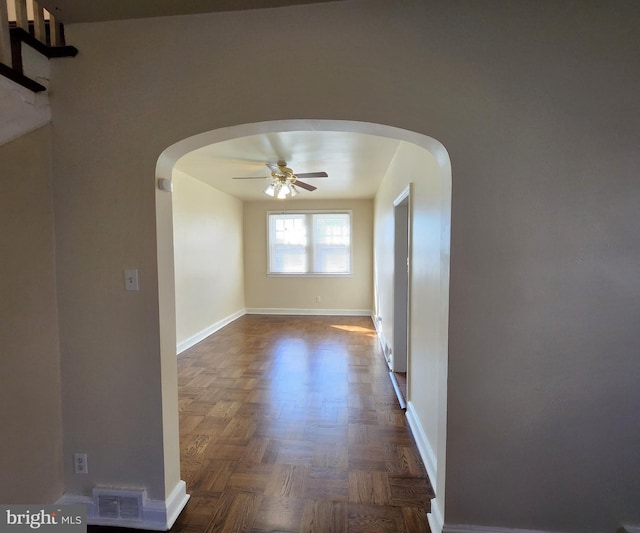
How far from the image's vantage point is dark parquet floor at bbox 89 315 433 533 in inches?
59.9

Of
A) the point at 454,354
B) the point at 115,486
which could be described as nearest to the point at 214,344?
the point at 115,486

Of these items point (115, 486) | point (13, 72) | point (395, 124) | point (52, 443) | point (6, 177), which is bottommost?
point (115, 486)

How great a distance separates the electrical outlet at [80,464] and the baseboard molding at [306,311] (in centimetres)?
494

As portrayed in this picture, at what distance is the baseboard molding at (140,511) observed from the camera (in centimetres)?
146

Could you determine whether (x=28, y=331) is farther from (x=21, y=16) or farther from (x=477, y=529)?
(x=477, y=529)

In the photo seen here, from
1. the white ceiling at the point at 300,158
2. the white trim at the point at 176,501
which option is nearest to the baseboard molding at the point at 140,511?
the white trim at the point at 176,501

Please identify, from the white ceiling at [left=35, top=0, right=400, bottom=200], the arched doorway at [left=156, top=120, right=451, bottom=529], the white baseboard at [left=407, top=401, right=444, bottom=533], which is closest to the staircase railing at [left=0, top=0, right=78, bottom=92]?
the white ceiling at [left=35, top=0, right=400, bottom=200]

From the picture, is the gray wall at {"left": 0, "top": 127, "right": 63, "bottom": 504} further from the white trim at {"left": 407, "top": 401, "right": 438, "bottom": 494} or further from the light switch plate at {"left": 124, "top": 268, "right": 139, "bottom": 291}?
the white trim at {"left": 407, "top": 401, "right": 438, "bottom": 494}

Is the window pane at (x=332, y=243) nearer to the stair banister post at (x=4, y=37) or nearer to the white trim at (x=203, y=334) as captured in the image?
the white trim at (x=203, y=334)

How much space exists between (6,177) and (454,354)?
210 centimetres

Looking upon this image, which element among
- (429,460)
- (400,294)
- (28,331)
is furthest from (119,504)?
(400,294)

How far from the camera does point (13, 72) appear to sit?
1250mm

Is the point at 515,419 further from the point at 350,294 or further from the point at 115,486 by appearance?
the point at 350,294

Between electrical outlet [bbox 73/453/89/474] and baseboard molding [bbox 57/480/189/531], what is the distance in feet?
0.38
